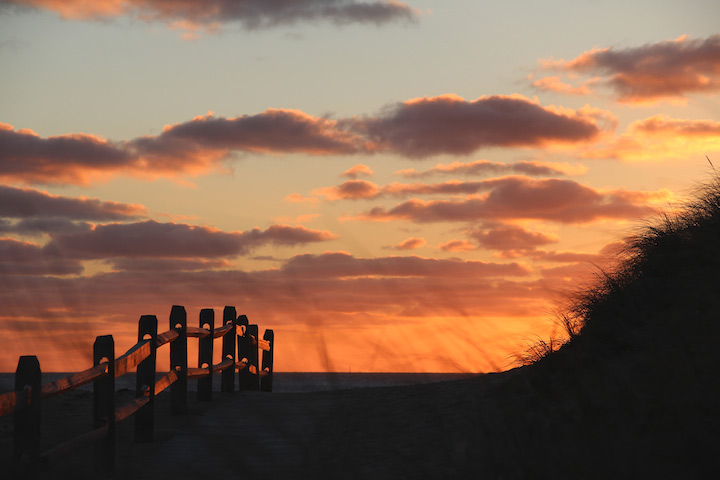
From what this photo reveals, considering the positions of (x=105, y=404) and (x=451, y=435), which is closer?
(x=451, y=435)

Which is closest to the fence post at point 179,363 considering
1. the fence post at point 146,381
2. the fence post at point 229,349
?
the fence post at point 146,381

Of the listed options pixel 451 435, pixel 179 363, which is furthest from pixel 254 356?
pixel 451 435

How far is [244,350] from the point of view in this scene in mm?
14195

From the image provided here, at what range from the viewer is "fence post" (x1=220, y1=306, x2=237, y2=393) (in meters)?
12.5

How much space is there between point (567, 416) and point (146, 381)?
4.79m

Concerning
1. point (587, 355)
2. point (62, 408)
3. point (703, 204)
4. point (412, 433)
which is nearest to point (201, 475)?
point (412, 433)

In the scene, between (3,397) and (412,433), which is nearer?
(3,397)

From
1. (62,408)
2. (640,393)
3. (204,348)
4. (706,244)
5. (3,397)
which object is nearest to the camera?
(3,397)

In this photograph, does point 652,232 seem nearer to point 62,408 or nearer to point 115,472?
point 115,472

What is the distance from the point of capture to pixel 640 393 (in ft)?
17.6

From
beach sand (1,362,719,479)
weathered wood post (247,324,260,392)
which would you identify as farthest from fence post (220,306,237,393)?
beach sand (1,362,719,479)

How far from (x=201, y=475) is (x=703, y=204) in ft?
23.2

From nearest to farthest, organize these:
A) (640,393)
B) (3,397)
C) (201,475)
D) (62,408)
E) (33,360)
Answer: (3,397)
(33,360)
(640,393)
(201,475)
(62,408)

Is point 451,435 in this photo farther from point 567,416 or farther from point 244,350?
point 244,350
